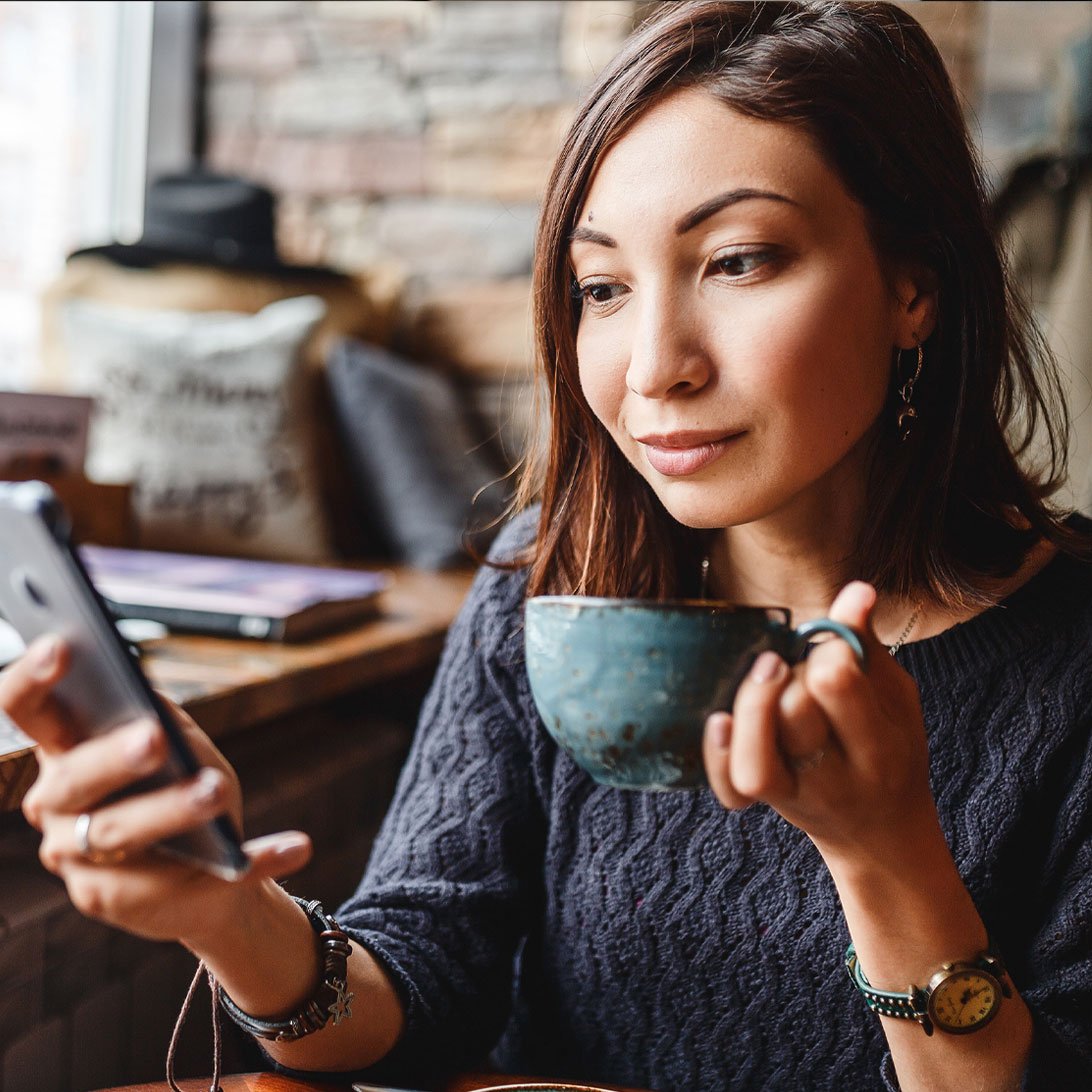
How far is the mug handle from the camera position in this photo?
62cm

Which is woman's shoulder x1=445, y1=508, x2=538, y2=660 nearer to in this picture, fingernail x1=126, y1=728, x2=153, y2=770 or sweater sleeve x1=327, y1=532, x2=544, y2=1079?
sweater sleeve x1=327, y1=532, x2=544, y2=1079

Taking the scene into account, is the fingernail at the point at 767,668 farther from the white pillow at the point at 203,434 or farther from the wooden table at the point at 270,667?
the white pillow at the point at 203,434

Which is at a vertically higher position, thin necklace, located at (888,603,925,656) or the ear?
the ear

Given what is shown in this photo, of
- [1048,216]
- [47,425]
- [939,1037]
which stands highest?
[1048,216]

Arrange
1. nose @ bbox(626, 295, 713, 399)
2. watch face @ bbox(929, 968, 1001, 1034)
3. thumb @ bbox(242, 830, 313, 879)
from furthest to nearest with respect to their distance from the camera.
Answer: nose @ bbox(626, 295, 713, 399), watch face @ bbox(929, 968, 1001, 1034), thumb @ bbox(242, 830, 313, 879)

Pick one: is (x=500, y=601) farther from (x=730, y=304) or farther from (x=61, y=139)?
(x=61, y=139)

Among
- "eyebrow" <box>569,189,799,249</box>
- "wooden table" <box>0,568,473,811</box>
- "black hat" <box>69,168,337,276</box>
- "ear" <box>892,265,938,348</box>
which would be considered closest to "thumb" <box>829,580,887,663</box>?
"eyebrow" <box>569,189,799,249</box>

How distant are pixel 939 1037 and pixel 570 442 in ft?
1.92

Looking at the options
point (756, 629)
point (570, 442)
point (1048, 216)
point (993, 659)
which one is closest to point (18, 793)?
point (570, 442)

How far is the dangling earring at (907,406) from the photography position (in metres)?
1.07

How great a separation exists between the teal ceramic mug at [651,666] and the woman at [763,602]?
0.10m

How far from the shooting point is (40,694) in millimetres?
604

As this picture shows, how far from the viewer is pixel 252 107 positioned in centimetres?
273

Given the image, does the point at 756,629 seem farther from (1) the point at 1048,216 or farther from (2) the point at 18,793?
(1) the point at 1048,216
